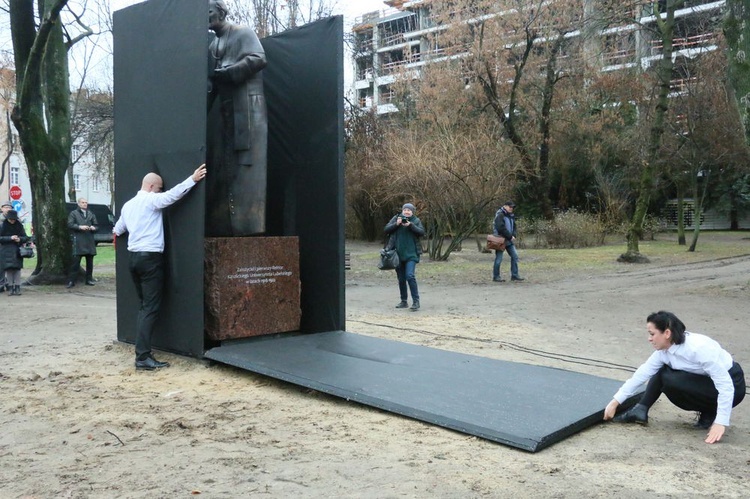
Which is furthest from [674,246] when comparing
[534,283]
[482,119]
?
[534,283]

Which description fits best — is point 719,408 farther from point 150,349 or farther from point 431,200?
point 431,200

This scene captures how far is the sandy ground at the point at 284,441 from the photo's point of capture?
13.2 ft

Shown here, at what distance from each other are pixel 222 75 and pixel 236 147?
0.78 meters

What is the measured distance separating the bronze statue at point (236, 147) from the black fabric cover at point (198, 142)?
593 millimetres

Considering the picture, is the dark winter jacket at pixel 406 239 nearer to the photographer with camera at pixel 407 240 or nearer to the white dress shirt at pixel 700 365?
the photographer with camera at pixel 407 240

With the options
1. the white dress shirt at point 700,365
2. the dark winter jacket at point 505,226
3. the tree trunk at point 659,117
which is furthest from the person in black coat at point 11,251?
the tree trunk at point 659,117

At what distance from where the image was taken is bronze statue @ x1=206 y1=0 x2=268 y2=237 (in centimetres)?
785

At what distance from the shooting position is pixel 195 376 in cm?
680

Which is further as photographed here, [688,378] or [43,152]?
[43,152]

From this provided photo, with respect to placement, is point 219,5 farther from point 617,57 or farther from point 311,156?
point 617,57

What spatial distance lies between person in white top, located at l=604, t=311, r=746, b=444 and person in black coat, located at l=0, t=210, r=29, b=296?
12.6m

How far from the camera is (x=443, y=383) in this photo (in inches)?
235

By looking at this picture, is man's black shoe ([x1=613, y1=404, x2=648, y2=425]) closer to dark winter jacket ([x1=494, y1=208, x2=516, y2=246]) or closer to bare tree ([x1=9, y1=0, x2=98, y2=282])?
dark winter jacket ([x1=494, y1=208, x2=516, y2=246])

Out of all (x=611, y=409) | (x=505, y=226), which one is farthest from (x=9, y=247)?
(x=611, y=409)
